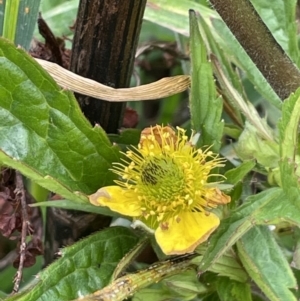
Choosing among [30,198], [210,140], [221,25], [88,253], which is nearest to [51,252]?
[30,198]

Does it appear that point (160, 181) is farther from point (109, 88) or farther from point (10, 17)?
point (10, 17)

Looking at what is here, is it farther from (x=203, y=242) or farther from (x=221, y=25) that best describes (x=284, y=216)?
(x=221, y=25)

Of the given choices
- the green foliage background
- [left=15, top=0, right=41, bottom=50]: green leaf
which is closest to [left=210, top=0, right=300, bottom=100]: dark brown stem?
the green foliage background

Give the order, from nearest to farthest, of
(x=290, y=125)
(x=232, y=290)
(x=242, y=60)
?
1. (x=290, y=125)
2. (x=232, y=290)
3. (x=242, y=60)

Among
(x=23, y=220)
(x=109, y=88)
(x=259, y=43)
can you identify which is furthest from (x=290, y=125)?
(x=23, y=220)

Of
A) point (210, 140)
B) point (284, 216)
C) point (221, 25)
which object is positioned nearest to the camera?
point (284, 216)

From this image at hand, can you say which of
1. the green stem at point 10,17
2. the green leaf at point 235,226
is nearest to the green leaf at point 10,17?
the green stem at point 10,17
